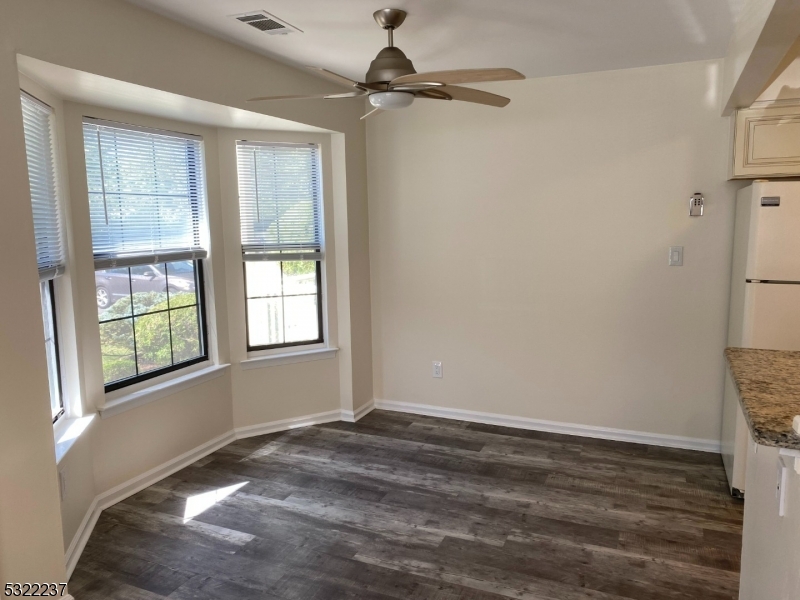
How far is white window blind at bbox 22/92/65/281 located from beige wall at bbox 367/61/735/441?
2226 millimetres

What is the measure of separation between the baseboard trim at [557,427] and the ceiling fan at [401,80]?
7.93 ft

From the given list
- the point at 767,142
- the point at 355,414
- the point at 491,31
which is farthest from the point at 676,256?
the point at 355,414

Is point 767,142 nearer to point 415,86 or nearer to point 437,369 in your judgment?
point 415,86

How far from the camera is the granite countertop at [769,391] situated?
1.32m

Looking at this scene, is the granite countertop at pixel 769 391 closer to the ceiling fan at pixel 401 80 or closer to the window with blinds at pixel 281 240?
the ceiling fan at pixel 401 80

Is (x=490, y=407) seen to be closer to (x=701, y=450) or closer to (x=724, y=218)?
(x=701, y=450)

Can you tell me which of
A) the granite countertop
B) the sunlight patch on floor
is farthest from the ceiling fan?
the sunlight patch on floor

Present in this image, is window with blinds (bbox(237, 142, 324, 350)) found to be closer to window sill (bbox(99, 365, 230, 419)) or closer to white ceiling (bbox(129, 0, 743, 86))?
window sill (bbox(99, 365, 230, 419))

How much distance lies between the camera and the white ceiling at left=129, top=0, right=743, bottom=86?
263 cm

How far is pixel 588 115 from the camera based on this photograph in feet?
12.6

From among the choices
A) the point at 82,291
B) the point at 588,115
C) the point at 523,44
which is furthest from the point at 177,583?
the point at 588,115

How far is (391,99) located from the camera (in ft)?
8.02

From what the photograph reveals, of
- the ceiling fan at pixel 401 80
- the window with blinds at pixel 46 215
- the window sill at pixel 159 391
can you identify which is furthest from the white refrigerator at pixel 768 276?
the window with blinds at pixel 46 215

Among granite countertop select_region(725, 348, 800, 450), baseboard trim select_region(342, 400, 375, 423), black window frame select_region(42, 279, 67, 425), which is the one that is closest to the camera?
granite countertop select_region(725, 348, 800, 450)
